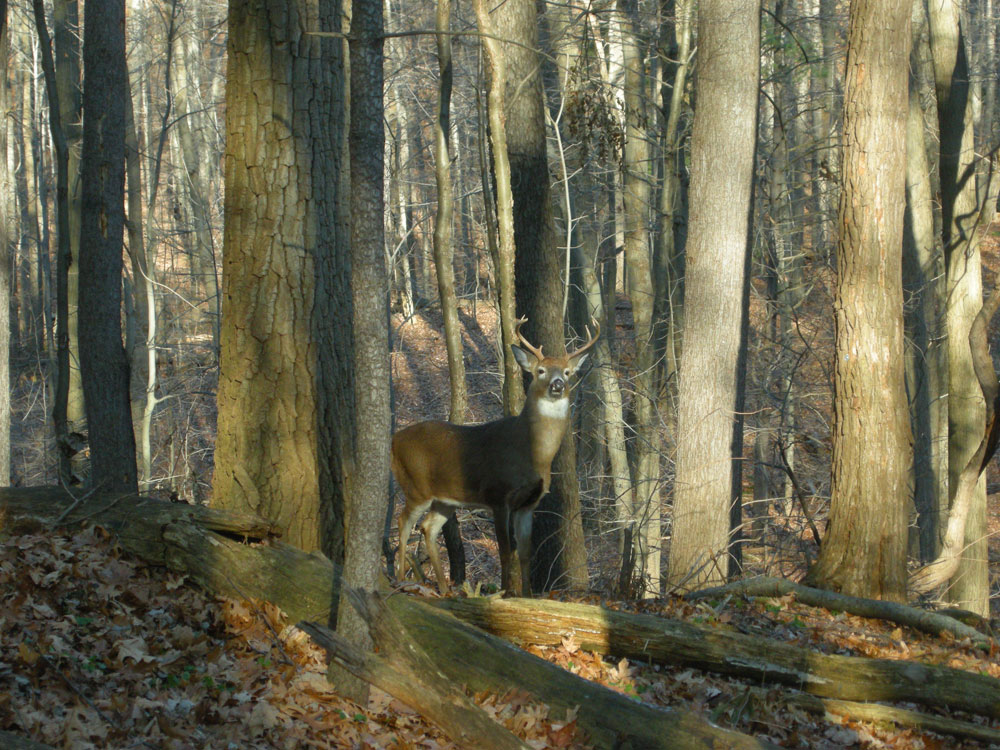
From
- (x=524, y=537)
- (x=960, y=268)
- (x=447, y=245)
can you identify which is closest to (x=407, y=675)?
(x=524, y=537)

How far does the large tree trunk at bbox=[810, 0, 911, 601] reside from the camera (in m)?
8.48

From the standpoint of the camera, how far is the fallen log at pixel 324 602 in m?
4.96

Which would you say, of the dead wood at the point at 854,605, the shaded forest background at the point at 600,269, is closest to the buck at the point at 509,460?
the dead wood at the point at 854,605

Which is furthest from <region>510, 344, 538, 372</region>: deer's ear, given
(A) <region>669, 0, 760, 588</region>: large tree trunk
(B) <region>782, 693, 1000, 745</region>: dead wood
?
(B) <region>782, 693, 1000, 745</region>: dead wood

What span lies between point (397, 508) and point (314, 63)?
1175 cm

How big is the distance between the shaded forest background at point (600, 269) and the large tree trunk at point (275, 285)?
1.59m

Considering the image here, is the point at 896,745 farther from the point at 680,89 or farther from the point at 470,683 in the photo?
the point at 680,89

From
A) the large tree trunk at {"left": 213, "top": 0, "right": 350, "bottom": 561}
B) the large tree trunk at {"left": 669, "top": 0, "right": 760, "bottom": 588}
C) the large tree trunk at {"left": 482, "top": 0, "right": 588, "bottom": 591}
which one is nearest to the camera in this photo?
the large tree trunk at {"left": 213, "top": 0, "right": 350, "bottom": 561}

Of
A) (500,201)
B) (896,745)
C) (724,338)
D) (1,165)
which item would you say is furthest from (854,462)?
(1,165)

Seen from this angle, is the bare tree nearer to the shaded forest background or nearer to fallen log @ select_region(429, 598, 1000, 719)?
the shaded forest background

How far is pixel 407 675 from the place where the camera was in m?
4.80

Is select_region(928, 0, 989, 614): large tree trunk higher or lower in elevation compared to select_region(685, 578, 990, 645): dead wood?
higher

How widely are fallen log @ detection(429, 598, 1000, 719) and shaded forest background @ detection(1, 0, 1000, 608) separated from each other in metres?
3.51

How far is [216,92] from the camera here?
101 feet
